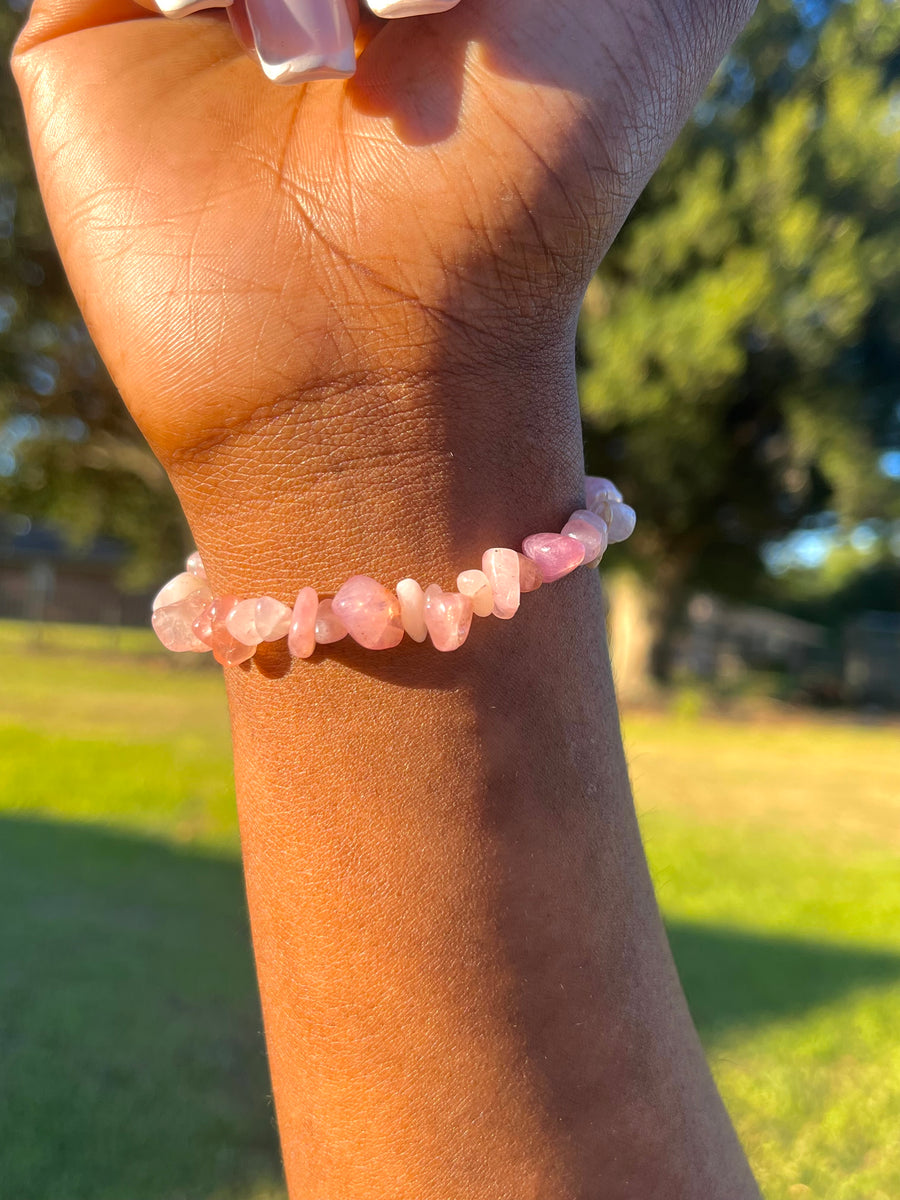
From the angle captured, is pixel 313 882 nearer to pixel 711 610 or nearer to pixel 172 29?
pixel 172 29

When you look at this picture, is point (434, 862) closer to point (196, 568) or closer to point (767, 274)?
point (196, 568)

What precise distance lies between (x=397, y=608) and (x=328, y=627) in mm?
50

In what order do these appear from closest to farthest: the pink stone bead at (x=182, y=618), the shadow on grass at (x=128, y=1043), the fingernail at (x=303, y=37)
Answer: the fingernail at (x=303, y=37) → the pink stone bead at (x=182, y=618) → the shadow on grass at (x=128, y=1043)

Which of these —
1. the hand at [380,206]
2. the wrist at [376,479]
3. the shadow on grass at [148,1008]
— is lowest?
the shadow on grass at [148,1008]

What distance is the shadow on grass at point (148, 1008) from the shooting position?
1656 millimetres

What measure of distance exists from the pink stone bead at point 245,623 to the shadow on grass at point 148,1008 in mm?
591

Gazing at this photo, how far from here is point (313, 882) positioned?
684mm

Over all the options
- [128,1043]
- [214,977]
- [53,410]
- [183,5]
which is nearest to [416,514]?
[183,5]

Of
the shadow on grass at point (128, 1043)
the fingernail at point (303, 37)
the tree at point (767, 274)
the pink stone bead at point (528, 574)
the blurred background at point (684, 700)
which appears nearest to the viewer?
the fingernail at point (303, 37)

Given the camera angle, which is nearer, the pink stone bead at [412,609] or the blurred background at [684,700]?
the pink stone bead at [412,609]

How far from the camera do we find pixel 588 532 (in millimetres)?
735

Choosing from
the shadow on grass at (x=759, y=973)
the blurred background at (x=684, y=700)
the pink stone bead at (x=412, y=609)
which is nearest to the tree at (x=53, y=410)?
the blurred background at (x=684, y=700)

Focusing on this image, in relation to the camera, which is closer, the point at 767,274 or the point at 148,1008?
the point at 148,1008

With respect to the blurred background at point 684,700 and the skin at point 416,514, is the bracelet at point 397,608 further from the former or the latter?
the blurred background at point 684,700
